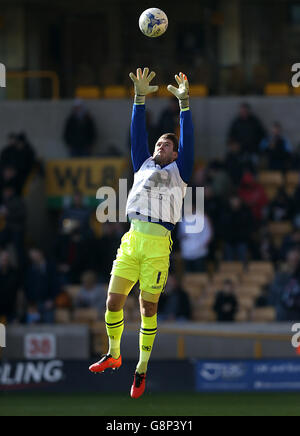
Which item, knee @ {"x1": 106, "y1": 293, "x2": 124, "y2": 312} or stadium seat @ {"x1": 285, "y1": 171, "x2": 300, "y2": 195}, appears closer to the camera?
knee @ {"x1": 106, "y1": 293, "x2": 124, "y2": 312}

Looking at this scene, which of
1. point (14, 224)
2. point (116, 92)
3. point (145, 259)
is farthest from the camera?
point (116, 92)

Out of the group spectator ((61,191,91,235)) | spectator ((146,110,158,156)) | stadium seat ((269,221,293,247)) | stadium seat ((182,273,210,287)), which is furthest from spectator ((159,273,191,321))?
stadium seat ((269,221,293,247))

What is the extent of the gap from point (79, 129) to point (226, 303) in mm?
6035

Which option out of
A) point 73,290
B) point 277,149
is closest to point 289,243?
point 277,149

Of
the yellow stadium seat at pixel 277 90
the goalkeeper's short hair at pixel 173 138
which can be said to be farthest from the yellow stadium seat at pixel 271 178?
the goalkeeper's short hair at pixel 173 138

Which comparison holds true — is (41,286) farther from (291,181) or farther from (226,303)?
(291,181)

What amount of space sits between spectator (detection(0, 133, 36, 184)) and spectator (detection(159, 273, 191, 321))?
4291mm

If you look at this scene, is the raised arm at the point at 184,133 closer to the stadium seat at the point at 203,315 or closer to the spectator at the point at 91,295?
the spectator at the point at 91,295

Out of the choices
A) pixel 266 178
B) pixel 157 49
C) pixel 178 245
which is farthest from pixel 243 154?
pixel 157 49

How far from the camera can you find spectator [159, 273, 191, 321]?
20.2m

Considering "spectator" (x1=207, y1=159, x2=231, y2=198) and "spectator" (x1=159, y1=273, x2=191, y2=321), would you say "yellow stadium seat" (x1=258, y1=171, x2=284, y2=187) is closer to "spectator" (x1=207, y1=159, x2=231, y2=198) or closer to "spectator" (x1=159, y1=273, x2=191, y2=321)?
"spectator" (x1=207, y1=159, x2=231, y2=198)

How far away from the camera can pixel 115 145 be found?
2486 cm

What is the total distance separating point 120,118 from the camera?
24688 mm

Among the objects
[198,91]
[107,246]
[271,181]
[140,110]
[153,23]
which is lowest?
[107,246]
